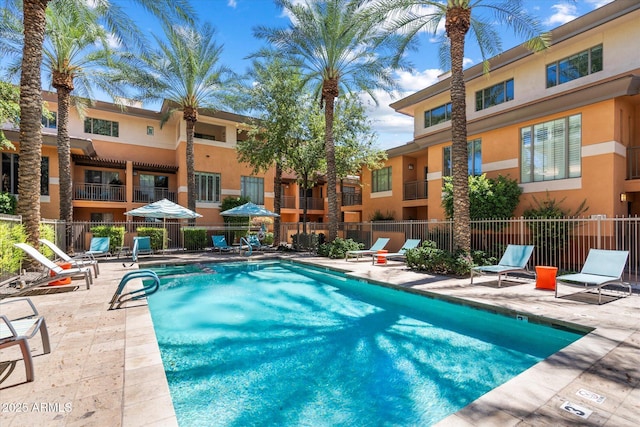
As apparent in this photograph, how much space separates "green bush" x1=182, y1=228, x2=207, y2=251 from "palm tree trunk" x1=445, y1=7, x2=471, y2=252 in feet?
50.5

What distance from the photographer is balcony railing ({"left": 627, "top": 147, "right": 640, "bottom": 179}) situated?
492 inches

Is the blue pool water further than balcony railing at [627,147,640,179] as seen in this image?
No

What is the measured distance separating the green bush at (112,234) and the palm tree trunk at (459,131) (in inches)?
693

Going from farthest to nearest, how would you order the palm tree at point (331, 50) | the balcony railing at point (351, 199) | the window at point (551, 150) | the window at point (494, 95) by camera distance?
the balcony railing at point (351, 199)
the window at point (494, 95)
the palm tree at point (331, 50)
the window at point (551, 150)

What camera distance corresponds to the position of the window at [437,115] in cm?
1948

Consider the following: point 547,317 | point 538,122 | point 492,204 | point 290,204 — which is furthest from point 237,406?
point 290,204

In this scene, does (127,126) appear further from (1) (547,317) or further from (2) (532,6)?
(1) (547,317)

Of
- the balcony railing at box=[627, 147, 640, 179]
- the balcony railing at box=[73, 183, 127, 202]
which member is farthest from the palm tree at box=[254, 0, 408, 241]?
the balcony railing at box=[73, 183, 127, 202]

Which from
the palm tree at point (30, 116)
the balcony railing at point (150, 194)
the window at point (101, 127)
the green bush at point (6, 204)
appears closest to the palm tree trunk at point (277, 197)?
the balcony railing at point (150, 194)

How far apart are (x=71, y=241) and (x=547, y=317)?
63.3 feet

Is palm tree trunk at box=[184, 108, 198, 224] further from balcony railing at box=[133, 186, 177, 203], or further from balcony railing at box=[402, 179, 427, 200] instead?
balcony railing at box=[402, 179, 427, 200]

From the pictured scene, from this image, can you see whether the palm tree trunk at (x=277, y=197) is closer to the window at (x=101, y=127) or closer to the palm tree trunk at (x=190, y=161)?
the palm tree trunk at (x=190, y=161)

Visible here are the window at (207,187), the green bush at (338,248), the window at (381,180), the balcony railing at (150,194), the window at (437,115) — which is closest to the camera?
the green bush at (338,248)

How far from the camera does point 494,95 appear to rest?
56.6 ft
